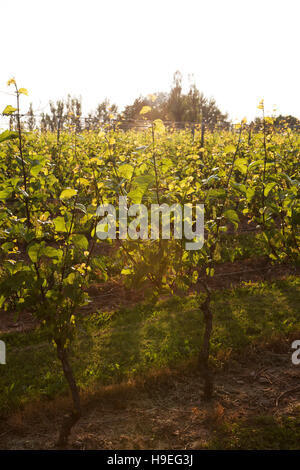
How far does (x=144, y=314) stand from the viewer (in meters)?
5.73

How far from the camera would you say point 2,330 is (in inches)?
212

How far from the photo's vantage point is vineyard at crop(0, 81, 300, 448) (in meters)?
3.12

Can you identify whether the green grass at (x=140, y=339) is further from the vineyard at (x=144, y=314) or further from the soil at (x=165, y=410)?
the soil at (x=165, y=410)

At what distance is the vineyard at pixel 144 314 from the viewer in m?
3.12

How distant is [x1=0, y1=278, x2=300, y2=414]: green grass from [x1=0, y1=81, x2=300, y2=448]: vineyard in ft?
0.05

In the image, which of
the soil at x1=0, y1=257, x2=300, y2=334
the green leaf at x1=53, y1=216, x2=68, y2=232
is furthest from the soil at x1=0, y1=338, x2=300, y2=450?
the green leaf at x1=53, y1=216, x2=68, y2=232

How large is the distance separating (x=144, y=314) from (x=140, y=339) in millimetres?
702

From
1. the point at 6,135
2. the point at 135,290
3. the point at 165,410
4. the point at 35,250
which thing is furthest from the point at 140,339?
the point at 6,135

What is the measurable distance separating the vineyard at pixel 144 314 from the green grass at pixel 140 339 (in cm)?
2

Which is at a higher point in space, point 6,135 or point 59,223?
point 6,135

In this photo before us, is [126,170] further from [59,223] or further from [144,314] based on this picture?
[144,314]

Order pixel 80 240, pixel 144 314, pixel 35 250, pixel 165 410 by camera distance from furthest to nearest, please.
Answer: pixel 144 314, pixel 165 410, pixel 80 240, pixel 35 250

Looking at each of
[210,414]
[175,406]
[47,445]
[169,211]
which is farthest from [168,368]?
[169,211]

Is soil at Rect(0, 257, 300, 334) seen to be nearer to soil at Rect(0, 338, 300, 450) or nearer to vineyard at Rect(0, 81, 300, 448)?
vineyard at Rect(0, 81, 300, 448)
